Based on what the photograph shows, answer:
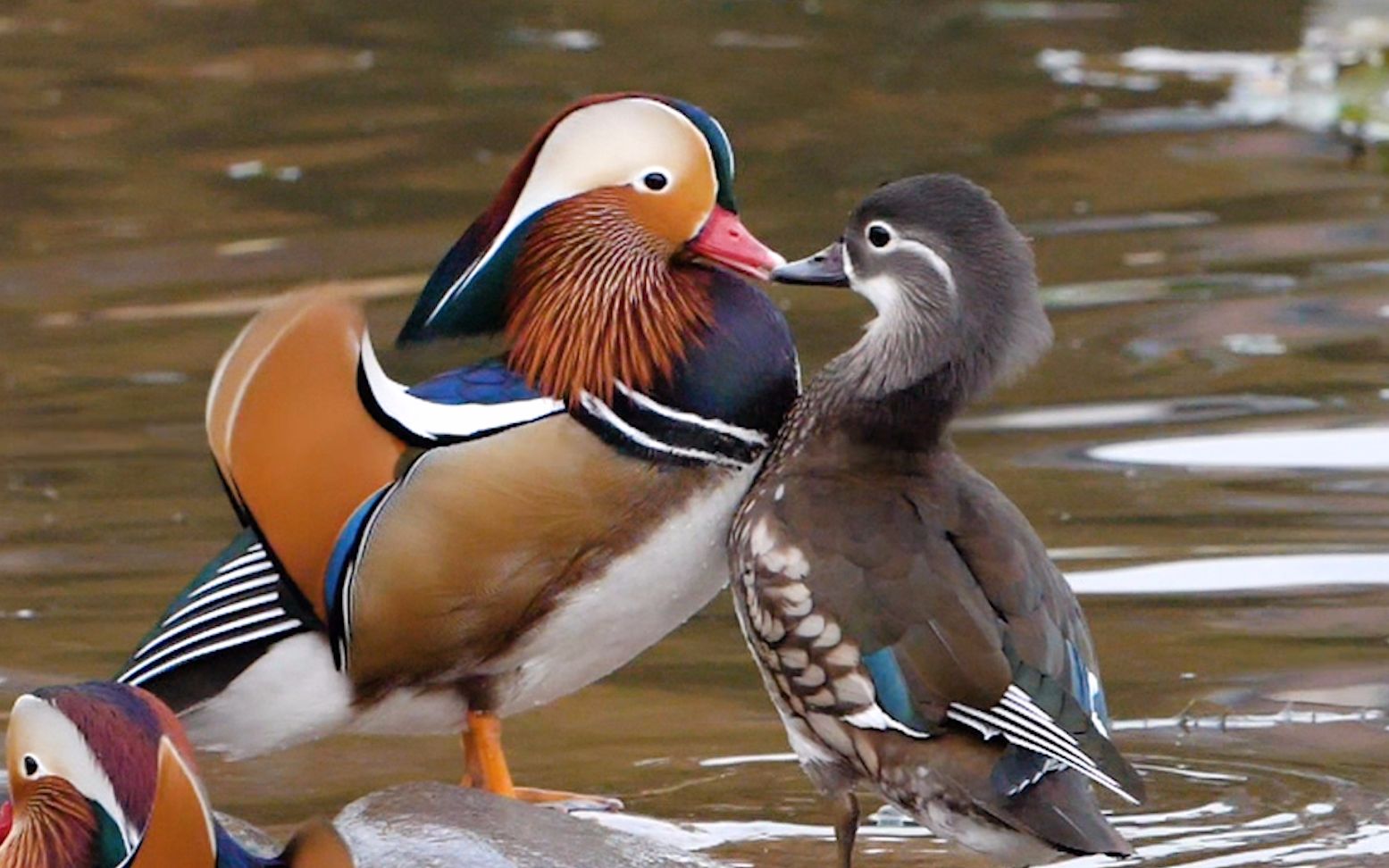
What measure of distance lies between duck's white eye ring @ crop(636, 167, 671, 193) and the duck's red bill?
88 mm

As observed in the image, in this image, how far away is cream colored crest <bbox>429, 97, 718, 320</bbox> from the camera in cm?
458

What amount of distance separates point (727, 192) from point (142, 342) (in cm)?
384

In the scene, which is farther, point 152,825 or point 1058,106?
point 1058,106

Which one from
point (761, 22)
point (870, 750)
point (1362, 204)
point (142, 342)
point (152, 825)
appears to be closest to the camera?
point (152, 825)

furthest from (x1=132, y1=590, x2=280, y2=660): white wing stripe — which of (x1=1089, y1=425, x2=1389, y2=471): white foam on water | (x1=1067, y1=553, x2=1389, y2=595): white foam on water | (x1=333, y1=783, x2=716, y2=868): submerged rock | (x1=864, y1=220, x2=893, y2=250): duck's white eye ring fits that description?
(x1=1089, y1=425, x2=1389, y2=471): white foam on water

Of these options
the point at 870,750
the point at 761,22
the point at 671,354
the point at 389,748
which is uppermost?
the point at 671,354

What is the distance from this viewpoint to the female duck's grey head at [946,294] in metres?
4.38

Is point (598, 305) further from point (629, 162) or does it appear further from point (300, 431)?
point (300, 431)

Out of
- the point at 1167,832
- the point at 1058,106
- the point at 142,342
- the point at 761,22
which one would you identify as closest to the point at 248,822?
the point at 1167,832

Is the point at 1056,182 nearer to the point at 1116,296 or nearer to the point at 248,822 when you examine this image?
the point at 1116,296

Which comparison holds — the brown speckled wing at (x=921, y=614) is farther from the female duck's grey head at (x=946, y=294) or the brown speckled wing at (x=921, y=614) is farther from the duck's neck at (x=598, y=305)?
the duck's neck at (x=598, y=305)

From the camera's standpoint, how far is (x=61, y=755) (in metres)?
3.68

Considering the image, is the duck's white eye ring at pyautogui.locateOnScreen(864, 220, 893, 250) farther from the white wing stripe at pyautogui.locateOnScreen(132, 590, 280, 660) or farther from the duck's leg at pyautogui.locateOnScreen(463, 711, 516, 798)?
the white wing stripe at pyautogui.locateOnScreen(132, 590, 280, 660)

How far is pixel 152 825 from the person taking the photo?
3693 millimetres
